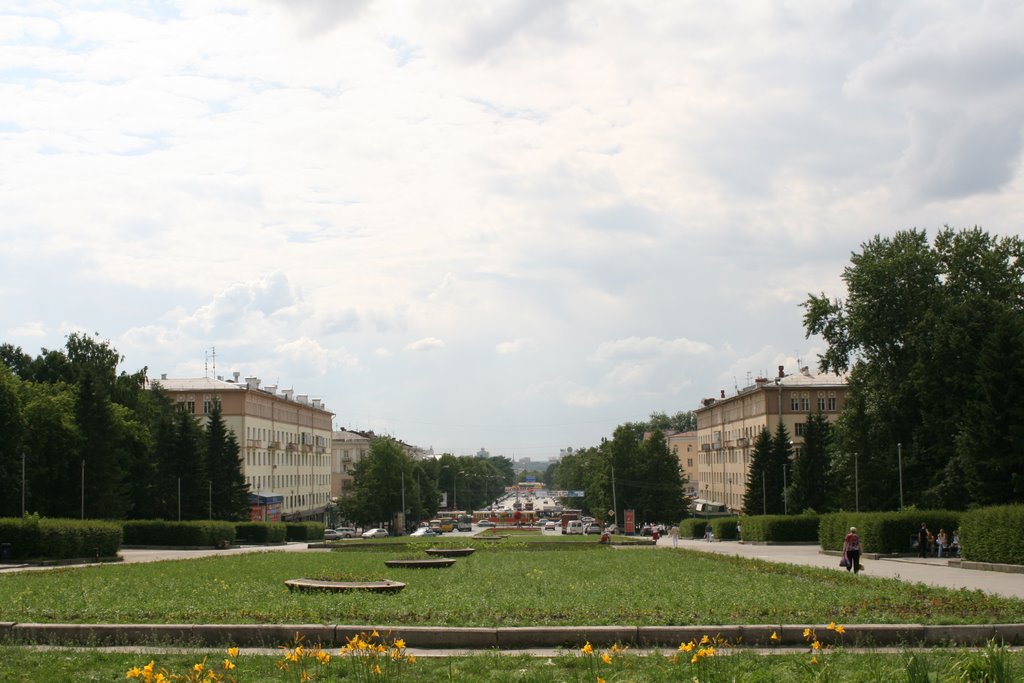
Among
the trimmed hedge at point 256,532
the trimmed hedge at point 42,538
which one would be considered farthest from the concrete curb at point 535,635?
the trimmed hedge at point 256,532

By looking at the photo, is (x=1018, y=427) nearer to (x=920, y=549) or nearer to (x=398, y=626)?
(x=920, y=549)

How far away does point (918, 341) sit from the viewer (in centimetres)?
5306

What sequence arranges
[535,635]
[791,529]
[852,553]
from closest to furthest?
1. [535,635]
2. [852,553]
3. [791,529]

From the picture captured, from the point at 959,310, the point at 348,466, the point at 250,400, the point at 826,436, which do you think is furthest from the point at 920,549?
the point at 348,466

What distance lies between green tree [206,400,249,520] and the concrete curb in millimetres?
62922

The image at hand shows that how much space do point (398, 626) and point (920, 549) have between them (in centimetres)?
3233

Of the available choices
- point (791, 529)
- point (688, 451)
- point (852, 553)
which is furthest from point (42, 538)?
point (688, 451)

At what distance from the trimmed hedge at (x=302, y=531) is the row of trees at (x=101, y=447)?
573 centimetres

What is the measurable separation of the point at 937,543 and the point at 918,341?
49.7 ft

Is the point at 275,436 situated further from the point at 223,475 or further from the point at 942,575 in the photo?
the point at 942,575

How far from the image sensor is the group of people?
130ft

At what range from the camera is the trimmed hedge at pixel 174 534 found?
191ft

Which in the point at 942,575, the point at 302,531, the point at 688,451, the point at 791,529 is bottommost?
the point at 302,531

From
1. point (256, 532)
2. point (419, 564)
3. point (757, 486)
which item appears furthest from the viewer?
point (757, 486)
